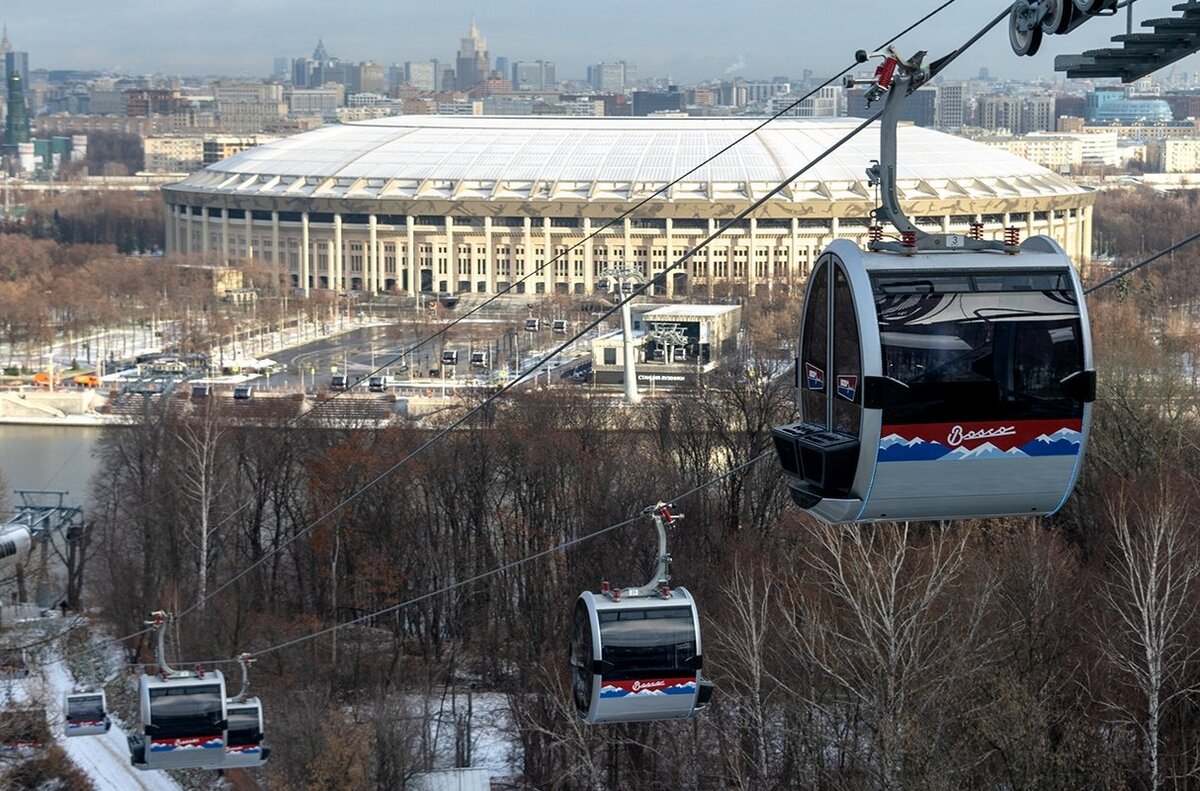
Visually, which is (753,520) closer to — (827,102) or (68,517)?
(68,517)

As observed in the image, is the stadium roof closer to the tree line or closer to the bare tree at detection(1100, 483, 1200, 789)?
the tree line

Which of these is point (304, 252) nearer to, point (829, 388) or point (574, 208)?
point (574, 208)

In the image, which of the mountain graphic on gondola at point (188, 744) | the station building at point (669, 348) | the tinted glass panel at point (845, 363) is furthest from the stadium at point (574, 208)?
the tinted glass panel at point (845, 363)

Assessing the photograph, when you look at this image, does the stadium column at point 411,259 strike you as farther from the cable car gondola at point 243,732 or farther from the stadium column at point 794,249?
the cable car gondola at point 243,732

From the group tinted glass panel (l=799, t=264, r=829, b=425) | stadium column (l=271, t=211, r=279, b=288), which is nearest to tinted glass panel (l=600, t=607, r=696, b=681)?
tinted glass panel (l=799, t=264, r=829, b=425)

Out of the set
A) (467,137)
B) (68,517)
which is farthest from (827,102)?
(68,517)
